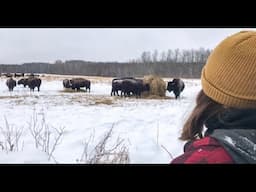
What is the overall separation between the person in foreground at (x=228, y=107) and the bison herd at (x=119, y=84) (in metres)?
1.77

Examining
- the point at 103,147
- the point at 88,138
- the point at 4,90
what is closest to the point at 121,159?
the point at 103,147

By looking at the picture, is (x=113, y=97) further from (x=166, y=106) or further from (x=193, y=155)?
(x=193, y=155)

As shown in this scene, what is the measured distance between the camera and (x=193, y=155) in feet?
1.99

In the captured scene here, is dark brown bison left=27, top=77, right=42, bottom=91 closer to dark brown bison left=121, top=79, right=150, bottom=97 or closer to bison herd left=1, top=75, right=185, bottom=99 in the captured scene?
bison herd left=1, top=75, right=185, bottom=99

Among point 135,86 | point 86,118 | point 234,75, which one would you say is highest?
point 234,75

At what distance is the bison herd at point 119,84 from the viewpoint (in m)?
2.52

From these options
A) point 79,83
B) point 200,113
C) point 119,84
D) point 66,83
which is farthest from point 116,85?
point 200,113

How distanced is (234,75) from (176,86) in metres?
1.92

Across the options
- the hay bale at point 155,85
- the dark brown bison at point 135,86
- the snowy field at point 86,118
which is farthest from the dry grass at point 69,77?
the hay bale at point 155,85

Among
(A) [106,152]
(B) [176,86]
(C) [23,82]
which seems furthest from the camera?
(C) [23,82]

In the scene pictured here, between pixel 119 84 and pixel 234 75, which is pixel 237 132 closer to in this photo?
pixel 234 75

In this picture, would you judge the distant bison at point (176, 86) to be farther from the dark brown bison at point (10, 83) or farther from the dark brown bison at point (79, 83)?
the dark brown bison at point (10, 83)

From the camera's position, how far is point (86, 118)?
2.57 m

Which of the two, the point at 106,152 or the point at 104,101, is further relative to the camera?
the point at 104,101
